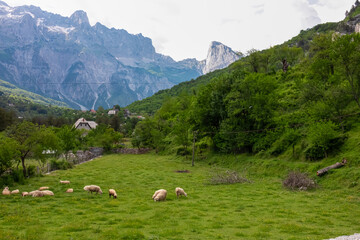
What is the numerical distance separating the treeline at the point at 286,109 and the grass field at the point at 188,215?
416 inches

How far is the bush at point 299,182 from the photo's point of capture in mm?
21964

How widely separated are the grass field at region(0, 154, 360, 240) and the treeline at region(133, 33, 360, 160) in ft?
34.6

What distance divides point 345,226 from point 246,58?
220 ft

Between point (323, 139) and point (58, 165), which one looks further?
point (58, 165)

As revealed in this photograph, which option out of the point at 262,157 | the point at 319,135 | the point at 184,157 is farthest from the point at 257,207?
the point at 184,157

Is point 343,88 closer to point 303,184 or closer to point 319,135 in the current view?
point 319,135

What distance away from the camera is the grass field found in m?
11.0

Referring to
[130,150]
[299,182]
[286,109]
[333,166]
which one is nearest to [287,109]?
[286,109]

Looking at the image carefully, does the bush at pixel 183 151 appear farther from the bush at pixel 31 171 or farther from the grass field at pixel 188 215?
the grass field at pixel 188 215

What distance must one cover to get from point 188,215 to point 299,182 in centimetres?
1249

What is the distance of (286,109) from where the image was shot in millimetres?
45188

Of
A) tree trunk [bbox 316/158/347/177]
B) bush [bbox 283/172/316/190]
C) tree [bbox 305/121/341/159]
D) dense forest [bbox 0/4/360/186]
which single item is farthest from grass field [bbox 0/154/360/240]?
dense forest [bbox 0/4/360/186]

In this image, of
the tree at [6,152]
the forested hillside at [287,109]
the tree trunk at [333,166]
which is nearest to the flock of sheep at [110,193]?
the tree at [6,152]

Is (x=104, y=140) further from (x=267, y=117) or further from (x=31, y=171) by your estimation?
(x=267, y=117)
